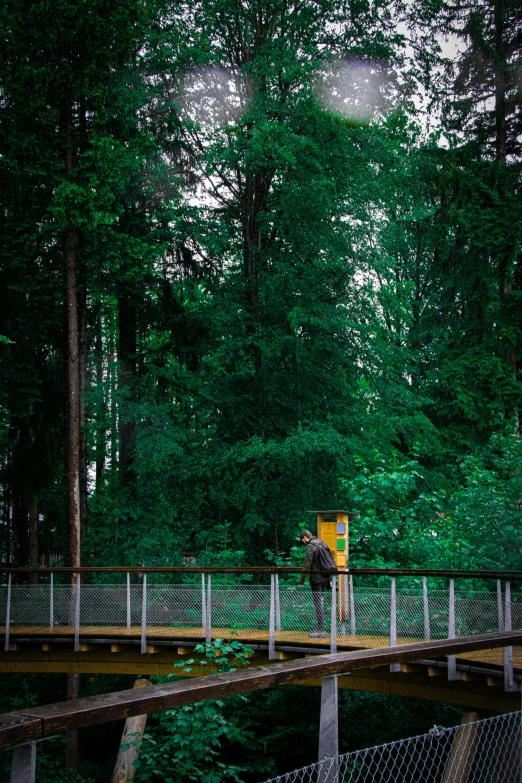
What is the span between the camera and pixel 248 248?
70.6 feet

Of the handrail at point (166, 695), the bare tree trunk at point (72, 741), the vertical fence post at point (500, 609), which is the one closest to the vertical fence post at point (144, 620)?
the bare tree trunk at point (72, 741)

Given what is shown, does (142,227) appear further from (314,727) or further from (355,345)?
(314,727)

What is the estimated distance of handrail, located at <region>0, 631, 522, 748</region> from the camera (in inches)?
93.5

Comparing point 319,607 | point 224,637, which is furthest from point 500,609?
point 224,637

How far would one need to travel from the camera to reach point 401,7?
21.6 metres

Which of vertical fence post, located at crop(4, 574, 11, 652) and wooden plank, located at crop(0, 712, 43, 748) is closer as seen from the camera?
wooden plank, located at crop(0, 712, 43, 748)

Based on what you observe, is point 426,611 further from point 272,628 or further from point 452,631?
point 272,628

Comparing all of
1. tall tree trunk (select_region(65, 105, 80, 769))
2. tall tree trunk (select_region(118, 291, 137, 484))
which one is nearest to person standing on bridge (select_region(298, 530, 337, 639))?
tall tree trunk (select_region(65, 105, 80, 769))

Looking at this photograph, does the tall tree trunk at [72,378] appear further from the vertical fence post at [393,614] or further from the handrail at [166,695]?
the handrail at [166,695]

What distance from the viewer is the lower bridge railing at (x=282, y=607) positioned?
10.6 m

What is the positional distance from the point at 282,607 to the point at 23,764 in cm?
986

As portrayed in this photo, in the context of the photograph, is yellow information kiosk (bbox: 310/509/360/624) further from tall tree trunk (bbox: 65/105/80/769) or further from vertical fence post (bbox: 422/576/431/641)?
tall tree trunk (bbox: 65/105/80/769)

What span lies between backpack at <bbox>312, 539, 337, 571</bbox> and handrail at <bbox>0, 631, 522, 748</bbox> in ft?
25.3

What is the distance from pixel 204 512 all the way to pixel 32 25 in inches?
462
